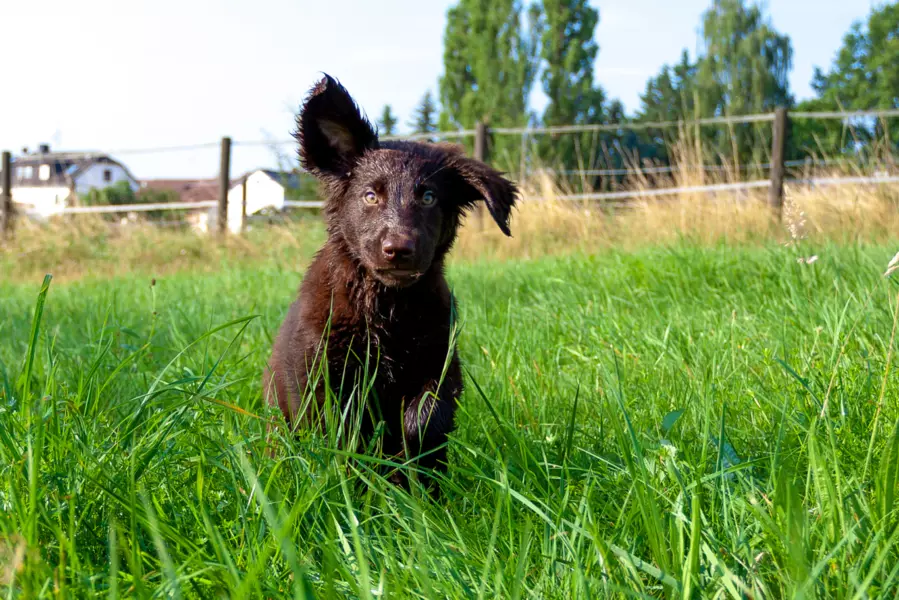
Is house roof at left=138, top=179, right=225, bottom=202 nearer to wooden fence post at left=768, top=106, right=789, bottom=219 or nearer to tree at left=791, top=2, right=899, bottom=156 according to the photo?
wooden fence post at left=768, top=106, right=789, bottom=219

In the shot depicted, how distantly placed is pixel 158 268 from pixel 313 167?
885cm

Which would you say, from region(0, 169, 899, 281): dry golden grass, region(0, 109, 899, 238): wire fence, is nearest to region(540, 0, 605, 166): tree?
region(0, 109, 899, 238): wire fence

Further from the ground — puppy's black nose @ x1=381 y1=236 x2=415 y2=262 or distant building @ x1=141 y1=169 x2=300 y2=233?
distant building @ x1=141 y1=169 x2=300 y2=233

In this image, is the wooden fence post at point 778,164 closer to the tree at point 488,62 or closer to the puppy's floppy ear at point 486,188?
the puppy's floppy ear at point 486,188

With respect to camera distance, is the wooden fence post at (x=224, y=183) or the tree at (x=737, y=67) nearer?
the wooden fence post at (x=224, y=183)

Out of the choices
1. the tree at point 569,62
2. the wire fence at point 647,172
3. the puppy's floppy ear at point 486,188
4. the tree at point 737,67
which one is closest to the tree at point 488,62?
the tree at point 569,62

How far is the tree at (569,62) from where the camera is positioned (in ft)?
142

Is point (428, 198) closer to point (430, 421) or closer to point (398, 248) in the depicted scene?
point (398, 248)

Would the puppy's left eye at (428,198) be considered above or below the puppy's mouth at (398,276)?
above

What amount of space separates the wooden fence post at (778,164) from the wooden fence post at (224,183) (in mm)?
8019

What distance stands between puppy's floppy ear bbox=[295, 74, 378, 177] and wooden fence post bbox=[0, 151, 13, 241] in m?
14.3

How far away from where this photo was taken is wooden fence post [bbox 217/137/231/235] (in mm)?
12516

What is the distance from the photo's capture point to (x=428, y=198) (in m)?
2.84

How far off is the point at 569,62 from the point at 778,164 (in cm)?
→ 3460
